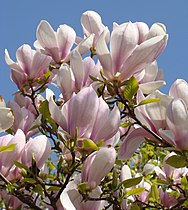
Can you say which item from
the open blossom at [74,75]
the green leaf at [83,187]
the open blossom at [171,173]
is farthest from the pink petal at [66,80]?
the open blossom at [171,173]

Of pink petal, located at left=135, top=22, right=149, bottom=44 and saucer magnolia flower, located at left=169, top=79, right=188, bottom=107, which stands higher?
pink petal, located at left=135, top=22, right=149, bottom=44

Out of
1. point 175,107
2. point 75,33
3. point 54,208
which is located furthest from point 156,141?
point 75,33

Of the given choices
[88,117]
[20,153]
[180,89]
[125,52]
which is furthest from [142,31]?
[20,153]

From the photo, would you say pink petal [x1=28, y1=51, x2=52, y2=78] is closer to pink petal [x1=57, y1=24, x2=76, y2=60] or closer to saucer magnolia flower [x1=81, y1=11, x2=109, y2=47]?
pink petal [x1=57, y1=24, x2=76, y2=60]

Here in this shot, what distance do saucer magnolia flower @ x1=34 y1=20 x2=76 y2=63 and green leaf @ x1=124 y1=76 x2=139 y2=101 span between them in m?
0.47

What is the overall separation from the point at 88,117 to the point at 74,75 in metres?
0.26

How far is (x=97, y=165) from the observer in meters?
1.18

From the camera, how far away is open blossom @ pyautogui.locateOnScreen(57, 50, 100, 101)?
1417 millimetres

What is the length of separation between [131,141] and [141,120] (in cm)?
8

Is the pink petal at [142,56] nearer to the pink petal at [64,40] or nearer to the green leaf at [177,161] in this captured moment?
the green leaf at [177,161]

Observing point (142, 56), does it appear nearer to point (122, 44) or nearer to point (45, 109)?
point (122, 44)

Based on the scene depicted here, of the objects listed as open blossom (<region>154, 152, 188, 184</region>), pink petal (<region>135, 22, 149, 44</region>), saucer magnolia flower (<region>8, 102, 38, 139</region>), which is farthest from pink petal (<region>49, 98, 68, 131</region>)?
open blossom (<region>154, 152, 188, 184</region>)

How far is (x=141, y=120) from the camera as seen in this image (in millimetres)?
1270

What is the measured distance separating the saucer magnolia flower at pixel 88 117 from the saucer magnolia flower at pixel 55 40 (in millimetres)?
511
